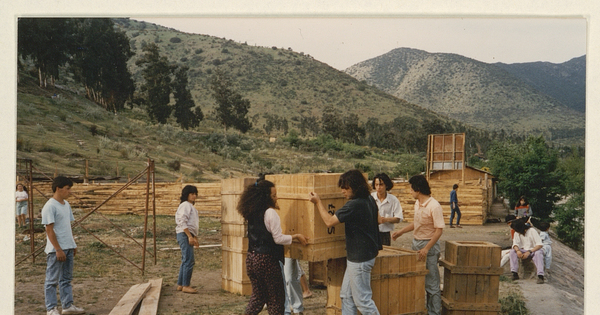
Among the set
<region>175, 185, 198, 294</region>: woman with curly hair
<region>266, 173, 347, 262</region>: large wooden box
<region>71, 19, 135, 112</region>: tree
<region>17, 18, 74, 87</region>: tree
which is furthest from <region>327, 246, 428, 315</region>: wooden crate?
<region>71, 19, 135, 112</region>: tree

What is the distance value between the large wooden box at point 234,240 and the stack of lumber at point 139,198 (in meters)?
13.8

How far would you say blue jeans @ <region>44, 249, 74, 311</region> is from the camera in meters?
6.49

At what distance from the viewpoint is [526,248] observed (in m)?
9.62

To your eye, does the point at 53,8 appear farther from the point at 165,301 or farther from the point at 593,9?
the point at 593,9

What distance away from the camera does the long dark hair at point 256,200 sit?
5.78 metres

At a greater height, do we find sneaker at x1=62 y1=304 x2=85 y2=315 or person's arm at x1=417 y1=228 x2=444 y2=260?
person's arm at x1=417 y1=228 x2=444 y2=260

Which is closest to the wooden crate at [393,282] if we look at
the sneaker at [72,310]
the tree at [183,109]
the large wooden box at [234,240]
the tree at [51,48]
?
the large wooden box at [234,240]

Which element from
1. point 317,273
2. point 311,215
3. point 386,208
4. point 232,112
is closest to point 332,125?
point 232,112

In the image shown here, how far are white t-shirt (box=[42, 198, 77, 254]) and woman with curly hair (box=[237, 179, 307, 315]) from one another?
2681 millimetres

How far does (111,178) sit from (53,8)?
60.0ft

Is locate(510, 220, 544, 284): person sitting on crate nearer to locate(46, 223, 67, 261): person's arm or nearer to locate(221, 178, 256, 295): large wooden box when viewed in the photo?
locate(221, 178, 256, 295): large wooden box

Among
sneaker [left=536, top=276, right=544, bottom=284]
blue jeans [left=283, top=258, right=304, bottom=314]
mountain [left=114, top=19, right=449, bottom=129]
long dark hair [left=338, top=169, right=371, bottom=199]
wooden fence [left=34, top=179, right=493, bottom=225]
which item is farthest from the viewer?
mountain [left=114, top=19, right=449, bottom=129]

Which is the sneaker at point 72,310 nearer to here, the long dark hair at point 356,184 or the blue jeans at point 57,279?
the blue jeans at point 57,279

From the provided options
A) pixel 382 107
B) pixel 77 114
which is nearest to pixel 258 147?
pixel 77 114
